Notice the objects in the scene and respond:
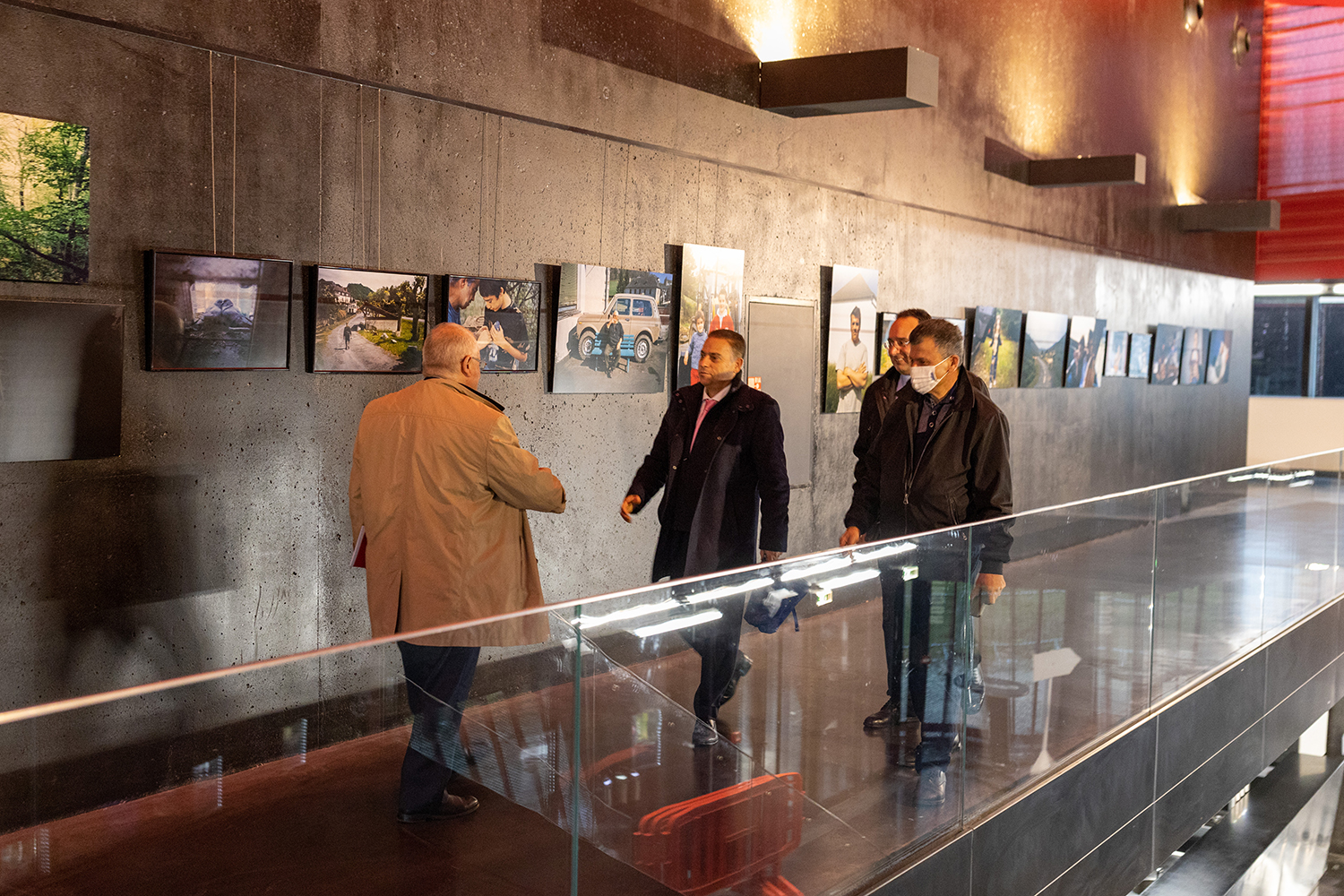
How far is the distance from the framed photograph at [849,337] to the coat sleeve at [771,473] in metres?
3.45

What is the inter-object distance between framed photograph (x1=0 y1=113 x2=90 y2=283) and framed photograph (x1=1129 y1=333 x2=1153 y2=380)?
37.6ft

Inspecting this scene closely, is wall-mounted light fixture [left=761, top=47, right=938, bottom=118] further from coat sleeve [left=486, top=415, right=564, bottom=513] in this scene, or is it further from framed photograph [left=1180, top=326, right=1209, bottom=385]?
framed photograph [left=1180, top=326, right=1209, bottom=385]

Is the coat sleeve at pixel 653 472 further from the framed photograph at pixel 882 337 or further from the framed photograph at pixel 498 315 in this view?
the framed photograph at pixel 882 337

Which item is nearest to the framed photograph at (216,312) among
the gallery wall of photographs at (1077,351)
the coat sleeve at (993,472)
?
the coat sleeve at (993,472)

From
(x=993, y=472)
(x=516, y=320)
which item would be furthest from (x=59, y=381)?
(x=993, y=472)

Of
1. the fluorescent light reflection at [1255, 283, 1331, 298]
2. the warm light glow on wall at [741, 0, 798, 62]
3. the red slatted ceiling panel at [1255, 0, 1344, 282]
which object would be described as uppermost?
the red slatted ceiling panel at [1255, 0, 1344, 282]

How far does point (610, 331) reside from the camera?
629 cm

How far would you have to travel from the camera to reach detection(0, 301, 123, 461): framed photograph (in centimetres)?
388

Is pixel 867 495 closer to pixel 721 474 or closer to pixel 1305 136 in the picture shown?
pixel 721 474

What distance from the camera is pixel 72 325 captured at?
4.01 meters

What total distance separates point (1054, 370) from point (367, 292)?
7972mm

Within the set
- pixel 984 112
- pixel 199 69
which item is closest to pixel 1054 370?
pixel 984 112

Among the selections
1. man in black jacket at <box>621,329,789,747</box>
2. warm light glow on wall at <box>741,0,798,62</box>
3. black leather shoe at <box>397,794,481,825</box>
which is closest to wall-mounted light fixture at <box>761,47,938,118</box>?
warm light glow on wall at <box>741,0,798,62</box>

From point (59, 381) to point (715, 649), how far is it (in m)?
2.44
